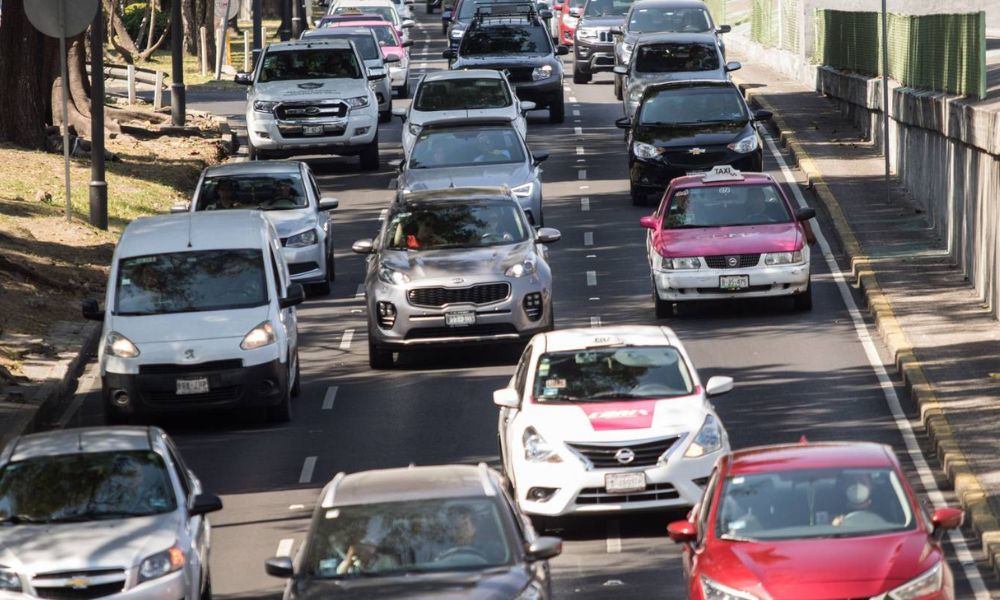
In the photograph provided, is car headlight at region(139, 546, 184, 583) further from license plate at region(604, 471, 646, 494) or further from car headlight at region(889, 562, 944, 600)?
car headlight at region(889, 562, 944, 600)

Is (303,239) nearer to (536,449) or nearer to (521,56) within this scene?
(536,449)

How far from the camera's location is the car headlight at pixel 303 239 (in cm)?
2759

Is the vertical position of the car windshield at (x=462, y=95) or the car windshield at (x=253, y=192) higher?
the car windshield at (x=462, y=95)

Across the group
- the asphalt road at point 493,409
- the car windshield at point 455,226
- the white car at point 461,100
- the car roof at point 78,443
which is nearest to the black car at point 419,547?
the car roof at point 78,443

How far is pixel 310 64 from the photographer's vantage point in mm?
38844

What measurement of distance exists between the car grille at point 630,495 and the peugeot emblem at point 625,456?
0.26 m

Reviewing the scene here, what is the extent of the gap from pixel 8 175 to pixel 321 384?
12.4 metres

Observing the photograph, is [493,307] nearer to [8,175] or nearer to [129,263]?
[129,263]

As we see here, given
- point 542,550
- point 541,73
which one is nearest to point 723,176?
point 542,550

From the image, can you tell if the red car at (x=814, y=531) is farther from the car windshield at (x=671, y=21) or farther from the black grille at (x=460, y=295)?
the car windshield at (x=671, y=21)

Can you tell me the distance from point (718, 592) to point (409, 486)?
1.98 m

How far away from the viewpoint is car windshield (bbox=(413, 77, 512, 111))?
120ft

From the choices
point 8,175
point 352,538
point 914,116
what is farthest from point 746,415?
point 8,175

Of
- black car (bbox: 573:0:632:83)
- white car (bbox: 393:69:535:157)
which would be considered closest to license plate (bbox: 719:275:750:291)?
white car (bbox: 393:69:535:157)
